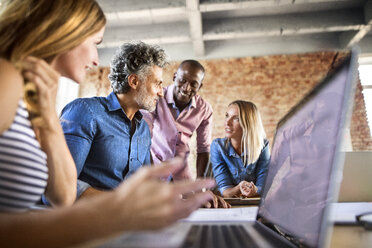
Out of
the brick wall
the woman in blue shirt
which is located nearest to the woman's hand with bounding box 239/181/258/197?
the woman in blue shirt

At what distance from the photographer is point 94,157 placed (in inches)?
46.7

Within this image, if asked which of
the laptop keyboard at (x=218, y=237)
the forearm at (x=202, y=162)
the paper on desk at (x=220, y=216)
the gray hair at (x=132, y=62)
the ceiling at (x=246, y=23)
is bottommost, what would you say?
the forearm at (x=202, y=162)

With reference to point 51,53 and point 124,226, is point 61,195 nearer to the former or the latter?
point 51,53

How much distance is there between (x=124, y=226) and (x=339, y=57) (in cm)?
41

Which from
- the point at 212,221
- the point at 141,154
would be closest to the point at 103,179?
the point at 141,154

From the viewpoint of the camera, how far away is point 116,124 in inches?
49.8

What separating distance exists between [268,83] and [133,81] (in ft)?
11.4

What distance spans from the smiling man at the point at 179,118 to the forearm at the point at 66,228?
1774mm

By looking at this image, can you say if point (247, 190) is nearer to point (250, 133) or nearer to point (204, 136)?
point (250, 133)

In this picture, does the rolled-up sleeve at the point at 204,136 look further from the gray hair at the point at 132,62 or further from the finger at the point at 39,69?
the finger at the point at 39,69

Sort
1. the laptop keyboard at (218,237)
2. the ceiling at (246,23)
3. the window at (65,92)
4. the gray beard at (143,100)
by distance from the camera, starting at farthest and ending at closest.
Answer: the window at (65,92) → the ceiling at (246,23) → the gray beard at (143,100) → the laptop keyboard at (218,237)

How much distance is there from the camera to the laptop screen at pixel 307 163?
1.20ft

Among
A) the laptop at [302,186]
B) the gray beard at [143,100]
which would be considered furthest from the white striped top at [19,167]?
the gray beard at [143,100]

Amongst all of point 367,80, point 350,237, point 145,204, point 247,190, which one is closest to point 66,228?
point 145,204
